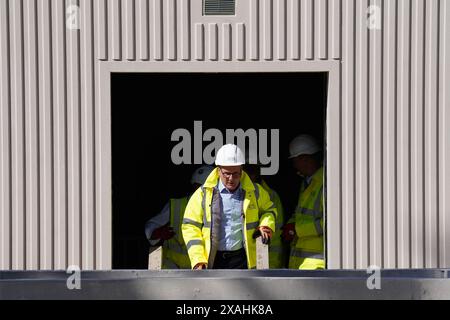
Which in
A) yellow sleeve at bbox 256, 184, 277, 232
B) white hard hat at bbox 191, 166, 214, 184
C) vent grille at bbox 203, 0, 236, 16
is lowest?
yellow sleeve at bbox 256, 184, 277, 232

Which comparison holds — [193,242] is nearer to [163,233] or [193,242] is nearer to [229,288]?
[163,233]

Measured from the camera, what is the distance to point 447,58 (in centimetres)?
896

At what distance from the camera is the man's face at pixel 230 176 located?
901 centimetres

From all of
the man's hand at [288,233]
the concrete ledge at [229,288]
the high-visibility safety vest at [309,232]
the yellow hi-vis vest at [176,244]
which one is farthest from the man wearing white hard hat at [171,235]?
the concrete ledge at [229,288]

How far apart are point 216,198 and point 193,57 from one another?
1175mm

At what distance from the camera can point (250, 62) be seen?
29.3ft

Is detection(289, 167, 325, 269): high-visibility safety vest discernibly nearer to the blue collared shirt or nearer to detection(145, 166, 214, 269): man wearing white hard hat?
the blue collared shirt

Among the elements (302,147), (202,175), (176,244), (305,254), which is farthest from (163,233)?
(302,147)

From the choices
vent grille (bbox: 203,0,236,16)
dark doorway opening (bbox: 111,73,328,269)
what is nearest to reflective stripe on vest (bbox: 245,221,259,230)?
vent grille (bbox: 203,0,236,16)

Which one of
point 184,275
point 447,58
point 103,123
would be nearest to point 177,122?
point 103,123

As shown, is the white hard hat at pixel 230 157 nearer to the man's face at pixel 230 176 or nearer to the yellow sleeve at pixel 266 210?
the man's face at pixel 230 176

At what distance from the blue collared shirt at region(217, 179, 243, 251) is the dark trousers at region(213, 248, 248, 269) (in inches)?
1.7

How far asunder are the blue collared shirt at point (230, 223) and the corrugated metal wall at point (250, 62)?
756mm

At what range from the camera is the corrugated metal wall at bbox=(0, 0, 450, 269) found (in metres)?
8.95
